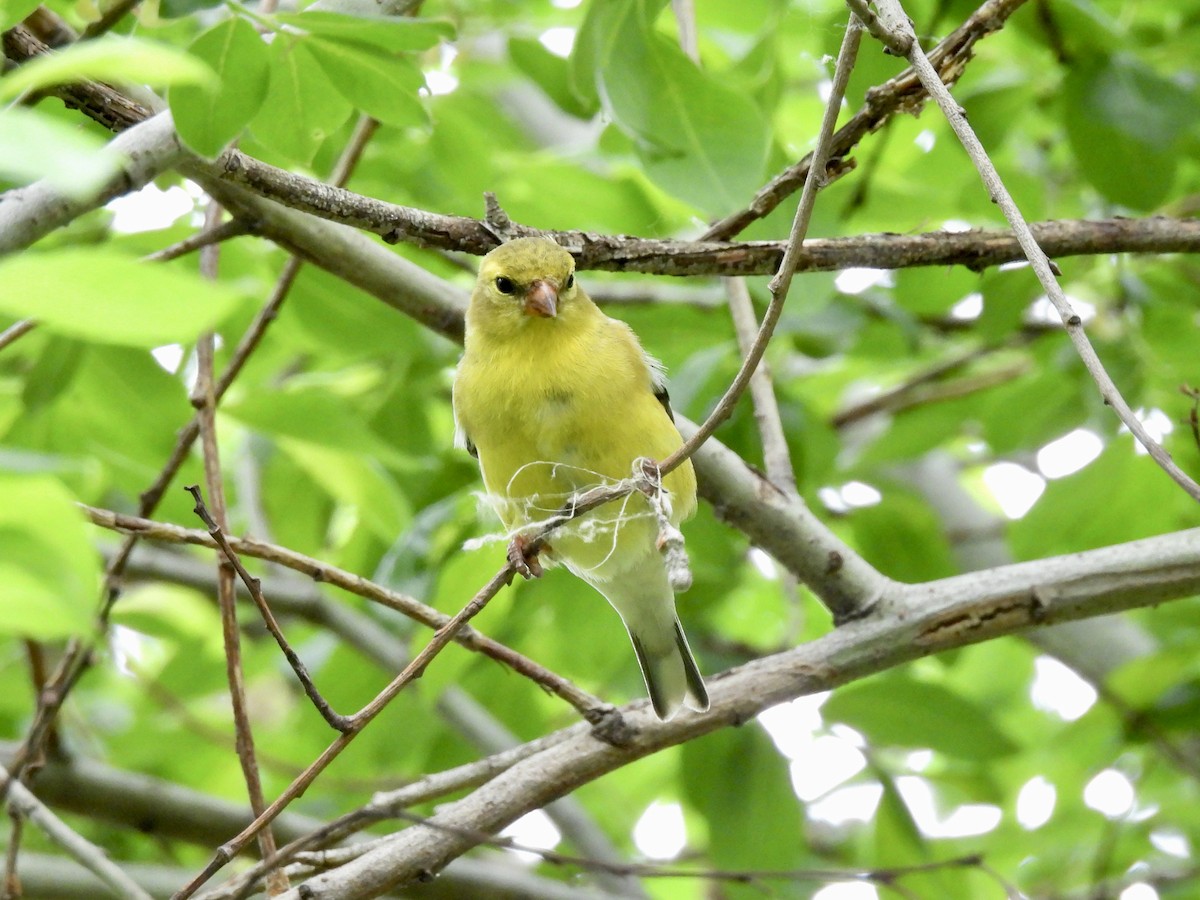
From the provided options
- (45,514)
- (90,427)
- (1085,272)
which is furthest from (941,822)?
(45,514)

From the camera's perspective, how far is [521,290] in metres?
3.88

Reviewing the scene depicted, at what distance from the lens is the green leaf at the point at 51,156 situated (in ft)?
3.13

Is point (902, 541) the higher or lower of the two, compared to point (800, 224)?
higher

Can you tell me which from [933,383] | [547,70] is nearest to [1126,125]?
[547,70]

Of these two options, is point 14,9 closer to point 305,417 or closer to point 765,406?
point 305,417

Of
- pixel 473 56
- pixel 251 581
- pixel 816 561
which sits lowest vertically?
pixel 251 581

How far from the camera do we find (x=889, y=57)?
329 centimetres

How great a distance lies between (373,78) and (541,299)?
1.24 m

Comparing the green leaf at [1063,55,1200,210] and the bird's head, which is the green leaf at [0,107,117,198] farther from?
the green leaf at [1063,55,1200,210]

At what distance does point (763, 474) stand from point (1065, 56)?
165 centimetres

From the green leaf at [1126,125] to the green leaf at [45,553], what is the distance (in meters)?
3.31

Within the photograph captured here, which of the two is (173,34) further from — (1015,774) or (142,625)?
(1015,774)

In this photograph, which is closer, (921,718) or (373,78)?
(373,78)

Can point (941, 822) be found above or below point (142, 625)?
above
